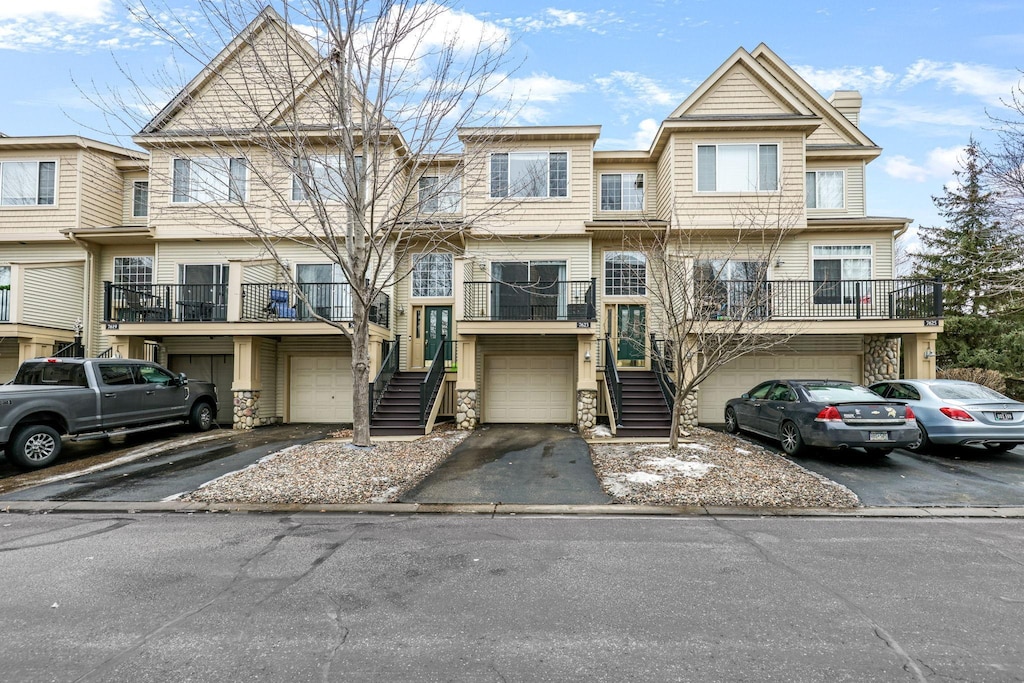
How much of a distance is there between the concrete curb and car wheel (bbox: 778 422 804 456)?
119 inches

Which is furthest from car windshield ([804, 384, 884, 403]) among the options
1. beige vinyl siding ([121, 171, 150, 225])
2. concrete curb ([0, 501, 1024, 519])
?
beige vinyl siding ([121, 171, 150, 225])

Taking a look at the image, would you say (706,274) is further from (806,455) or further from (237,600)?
(237,600)

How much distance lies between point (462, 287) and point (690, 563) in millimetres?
10167

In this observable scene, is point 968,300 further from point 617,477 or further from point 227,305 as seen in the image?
point 227,305

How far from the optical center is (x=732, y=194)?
1535cm

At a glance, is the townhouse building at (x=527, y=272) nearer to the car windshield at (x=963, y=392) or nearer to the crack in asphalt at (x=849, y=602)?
the car windshield at (x=963, y=392)

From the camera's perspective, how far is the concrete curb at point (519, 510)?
270 inches

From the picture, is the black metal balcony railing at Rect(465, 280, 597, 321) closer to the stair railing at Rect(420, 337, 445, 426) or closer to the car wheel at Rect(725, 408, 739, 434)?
the stair railing at Rect(420, 337, 445, 426)

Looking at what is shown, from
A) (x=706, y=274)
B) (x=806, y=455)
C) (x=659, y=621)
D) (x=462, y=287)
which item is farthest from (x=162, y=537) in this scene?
(x=706, y=274)

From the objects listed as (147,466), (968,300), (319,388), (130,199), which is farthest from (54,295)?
(968,300)

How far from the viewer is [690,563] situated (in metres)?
5.07

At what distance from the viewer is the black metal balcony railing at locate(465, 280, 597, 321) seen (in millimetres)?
14258

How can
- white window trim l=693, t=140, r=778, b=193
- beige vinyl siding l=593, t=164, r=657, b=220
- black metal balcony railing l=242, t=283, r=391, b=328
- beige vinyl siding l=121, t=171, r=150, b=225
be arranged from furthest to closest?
beige vinyl siding l=121, t=171, r=150, b=225 → beige vinyl siding l=593, t=164, r=657, b=220 → white window trim l=693, t=140, r=778, b=193 → black metal balcony railing l=242, t=283, r=391, b=328

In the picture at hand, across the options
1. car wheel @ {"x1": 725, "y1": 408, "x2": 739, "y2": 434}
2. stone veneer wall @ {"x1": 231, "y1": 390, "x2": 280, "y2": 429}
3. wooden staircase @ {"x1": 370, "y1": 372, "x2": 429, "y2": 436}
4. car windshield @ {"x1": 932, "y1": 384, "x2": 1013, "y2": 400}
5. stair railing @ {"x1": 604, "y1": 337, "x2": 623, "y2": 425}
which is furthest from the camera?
stone veneer wall @ {"x1": 231, "y1": 390, "x2": 280, "y2": 429}
